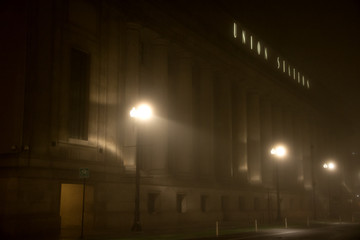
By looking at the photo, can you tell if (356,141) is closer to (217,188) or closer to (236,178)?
(236,178)

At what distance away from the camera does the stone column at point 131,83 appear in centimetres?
4025

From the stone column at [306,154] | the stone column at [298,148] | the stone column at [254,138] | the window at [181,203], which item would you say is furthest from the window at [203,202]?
the stone column at [306,154]

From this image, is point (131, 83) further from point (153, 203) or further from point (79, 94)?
point (153, 203)

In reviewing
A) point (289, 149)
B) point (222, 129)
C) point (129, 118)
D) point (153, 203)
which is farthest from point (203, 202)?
point (289, 149)

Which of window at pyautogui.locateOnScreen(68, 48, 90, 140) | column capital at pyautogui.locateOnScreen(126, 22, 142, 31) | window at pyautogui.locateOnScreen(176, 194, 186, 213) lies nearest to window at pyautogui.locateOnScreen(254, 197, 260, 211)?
window at pyautogui.locateOnScreen(176, 194, 186, 213)

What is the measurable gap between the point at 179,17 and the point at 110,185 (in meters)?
20.2

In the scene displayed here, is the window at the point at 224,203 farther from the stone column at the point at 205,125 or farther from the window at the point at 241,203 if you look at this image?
the window at the point at 241,203

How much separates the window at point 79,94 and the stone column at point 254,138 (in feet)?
116

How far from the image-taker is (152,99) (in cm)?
4541

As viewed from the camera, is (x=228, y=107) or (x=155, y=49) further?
(x=228, y=107)

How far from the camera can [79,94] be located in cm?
3566

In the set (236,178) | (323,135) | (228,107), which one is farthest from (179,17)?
(323,135)

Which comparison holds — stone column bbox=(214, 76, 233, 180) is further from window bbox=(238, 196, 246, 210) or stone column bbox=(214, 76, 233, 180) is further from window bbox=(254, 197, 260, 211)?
window bbox=(254, 197, 260, 211)

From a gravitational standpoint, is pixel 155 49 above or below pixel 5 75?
above
